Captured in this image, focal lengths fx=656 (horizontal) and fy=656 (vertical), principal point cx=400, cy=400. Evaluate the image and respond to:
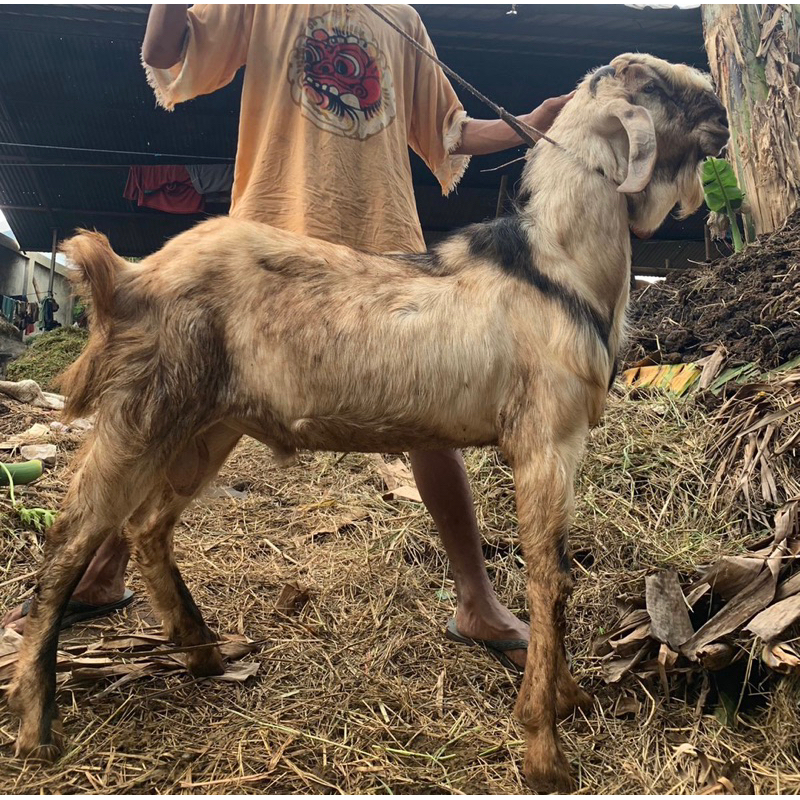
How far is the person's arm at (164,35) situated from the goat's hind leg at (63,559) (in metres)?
1.39

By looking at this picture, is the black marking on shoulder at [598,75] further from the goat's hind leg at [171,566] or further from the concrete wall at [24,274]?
the concrete wall at [24,274]

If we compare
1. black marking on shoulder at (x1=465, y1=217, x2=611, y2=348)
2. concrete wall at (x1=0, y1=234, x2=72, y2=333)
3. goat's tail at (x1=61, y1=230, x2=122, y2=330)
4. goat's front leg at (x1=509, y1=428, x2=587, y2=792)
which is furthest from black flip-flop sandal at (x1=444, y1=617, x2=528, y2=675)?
concrete wall at (x1=0, y1=234, x2=72, y2=333)

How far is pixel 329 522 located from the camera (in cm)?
350

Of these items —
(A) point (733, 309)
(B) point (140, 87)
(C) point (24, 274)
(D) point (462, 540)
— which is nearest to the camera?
(D) point (462, 540)

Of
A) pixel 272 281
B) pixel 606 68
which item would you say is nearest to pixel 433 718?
pixel 272 281

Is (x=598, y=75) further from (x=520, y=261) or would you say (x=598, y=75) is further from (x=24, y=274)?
(x=24, y=274)

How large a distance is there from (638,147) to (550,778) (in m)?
1.81

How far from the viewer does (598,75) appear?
86.4 inches

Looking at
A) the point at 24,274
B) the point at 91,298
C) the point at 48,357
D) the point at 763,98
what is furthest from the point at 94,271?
the point at 24,274

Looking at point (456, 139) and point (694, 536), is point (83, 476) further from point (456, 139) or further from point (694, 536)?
point (694, 536)

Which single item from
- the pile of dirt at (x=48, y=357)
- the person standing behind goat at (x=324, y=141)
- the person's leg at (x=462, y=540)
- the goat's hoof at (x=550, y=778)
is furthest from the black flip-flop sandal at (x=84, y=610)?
the pile of dirt at (x=48, y=357)

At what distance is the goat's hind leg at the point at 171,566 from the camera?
223 cm

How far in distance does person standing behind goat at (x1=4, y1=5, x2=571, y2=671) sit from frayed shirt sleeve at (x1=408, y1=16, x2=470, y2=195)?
0.62 ft

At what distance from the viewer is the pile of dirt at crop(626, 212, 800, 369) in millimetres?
3417
